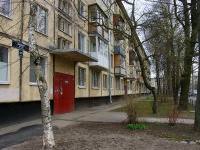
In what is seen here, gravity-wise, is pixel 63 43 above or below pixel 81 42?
below

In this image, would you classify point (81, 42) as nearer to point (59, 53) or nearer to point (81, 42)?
point (81, 42)

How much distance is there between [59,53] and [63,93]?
2.98 meters

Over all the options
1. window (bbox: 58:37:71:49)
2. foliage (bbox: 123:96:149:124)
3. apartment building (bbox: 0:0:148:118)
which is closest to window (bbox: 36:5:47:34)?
apartment building (bbox: 0:0:148:118)

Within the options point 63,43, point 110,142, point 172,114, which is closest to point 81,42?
point 63,43

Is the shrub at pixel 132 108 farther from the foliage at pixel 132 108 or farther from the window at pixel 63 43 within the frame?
the window at pixel 63 43

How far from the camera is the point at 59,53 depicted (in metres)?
16.2

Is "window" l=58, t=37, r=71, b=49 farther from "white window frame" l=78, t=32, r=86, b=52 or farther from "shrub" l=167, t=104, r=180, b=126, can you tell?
"shrub" l=167, t=104, r=180, b=126

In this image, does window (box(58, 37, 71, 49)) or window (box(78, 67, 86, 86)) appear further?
window (box(78, 67, 86, 86))

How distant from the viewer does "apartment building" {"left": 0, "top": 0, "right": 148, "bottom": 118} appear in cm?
1188

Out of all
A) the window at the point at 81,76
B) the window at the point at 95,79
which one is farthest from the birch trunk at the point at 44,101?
the window at the point at 95,79

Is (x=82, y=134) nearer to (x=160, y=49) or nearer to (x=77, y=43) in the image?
(x=160, y=49)

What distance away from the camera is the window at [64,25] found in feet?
57.6

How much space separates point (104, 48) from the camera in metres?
26.6

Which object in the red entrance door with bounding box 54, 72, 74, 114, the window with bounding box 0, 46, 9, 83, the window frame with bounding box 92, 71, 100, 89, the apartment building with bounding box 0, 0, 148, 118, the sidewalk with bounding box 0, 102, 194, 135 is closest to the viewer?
the sidewalk with bounding box 0, 102, 194, 135
